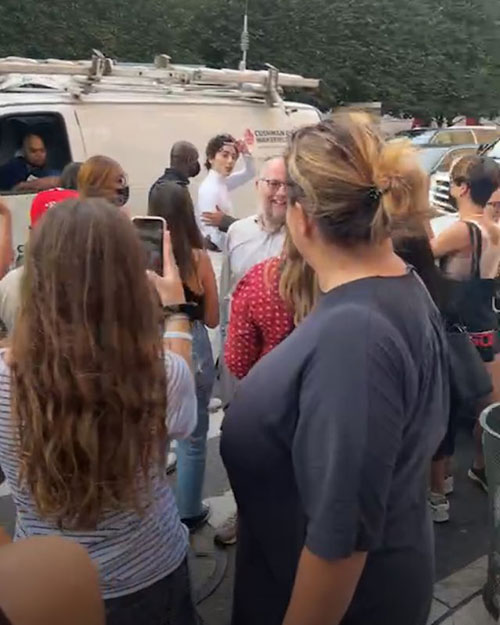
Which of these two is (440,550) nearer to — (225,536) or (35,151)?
(225,536)

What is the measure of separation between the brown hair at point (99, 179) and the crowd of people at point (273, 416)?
149cm

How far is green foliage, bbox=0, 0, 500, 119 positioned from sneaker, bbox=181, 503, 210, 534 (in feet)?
69.5

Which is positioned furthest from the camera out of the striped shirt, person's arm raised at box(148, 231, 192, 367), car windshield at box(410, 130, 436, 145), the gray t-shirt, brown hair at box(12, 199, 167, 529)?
car windshield at box(410, 130, 436, 145)

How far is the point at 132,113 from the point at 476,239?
4.81 metres

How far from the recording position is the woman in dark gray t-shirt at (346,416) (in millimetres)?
1369

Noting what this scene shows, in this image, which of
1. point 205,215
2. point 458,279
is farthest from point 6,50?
point 458,279

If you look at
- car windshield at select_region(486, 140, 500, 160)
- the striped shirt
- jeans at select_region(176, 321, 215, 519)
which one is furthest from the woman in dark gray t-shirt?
car windshield at select_region(486, 140, 500, 160)

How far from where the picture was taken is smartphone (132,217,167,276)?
2.33m

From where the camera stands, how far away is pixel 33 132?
292 inches

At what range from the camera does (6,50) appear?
2209 cm

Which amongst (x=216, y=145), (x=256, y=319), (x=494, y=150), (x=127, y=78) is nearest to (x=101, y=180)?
(x=256, y=319)

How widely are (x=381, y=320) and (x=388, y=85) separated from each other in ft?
96.9

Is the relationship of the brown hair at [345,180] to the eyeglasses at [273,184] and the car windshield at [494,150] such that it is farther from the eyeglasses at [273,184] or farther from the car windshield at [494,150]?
the car windshield at [494,150]

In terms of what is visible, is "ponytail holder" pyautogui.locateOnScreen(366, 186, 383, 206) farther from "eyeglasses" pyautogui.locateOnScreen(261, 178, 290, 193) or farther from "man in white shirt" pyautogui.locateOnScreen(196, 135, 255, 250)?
"man in white shirt" pyautogui.locateOnScreen(196, 135, 255, 250)
